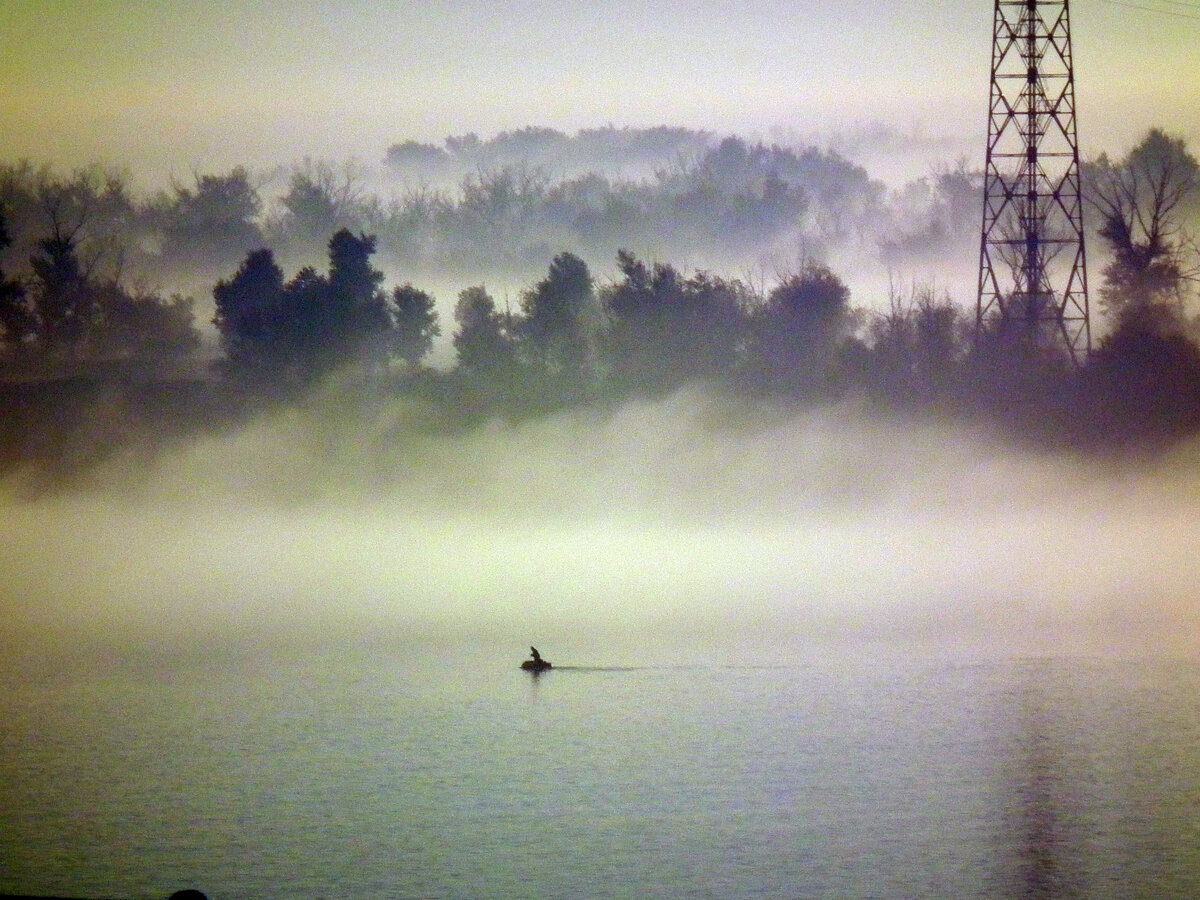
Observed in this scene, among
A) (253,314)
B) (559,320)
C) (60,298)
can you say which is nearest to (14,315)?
(60,298)

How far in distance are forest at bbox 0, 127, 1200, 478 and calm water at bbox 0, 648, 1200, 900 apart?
Result: 23.1 metres

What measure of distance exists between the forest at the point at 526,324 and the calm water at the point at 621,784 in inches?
911

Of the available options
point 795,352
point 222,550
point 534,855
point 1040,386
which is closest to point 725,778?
point 534,855

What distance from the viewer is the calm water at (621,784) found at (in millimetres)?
23984

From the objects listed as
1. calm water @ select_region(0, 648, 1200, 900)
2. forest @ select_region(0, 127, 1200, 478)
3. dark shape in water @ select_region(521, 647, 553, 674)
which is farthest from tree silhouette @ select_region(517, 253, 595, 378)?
calm water @ select_region(0, 648, 1200, 900)

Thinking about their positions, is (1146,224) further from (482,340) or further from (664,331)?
(482,340)

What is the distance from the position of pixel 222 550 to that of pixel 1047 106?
1649 inches

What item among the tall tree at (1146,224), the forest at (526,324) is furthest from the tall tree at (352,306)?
the tall tree at (1146,224)

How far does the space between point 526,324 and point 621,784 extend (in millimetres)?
43941

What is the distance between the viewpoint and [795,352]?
69750 mm

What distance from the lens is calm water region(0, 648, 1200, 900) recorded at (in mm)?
23984

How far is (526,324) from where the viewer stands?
7100cm

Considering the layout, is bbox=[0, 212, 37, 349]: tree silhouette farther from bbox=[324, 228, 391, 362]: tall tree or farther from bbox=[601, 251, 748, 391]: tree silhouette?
bbox=[601, 251, 748, 391]: tree silhouette

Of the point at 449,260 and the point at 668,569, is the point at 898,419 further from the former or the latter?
the point at 449,260
